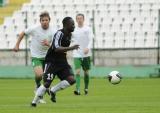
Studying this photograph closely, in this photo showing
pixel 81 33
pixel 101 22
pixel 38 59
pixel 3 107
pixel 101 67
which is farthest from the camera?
pixel 101 22

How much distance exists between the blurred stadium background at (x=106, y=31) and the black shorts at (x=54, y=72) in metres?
15.3

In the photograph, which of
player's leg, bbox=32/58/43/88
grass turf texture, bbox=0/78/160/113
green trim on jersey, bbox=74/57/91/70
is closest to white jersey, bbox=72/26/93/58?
green trim on jersey, bbox=74/57/91/70

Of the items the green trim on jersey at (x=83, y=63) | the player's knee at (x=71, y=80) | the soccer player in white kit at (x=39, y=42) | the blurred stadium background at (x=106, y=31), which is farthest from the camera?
the blurred stadium background at (x=106, y=31)

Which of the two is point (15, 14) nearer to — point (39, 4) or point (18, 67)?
point (39, 4)

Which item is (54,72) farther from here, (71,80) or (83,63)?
(83,63)

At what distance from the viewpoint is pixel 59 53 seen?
15750mm

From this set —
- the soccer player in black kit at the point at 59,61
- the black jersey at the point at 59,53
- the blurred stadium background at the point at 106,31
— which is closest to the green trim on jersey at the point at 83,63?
the soccer player in black kit at the point at 59,61

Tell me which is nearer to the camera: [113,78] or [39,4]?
[113,78]

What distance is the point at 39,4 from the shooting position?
126ft

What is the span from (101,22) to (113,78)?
18.3 m

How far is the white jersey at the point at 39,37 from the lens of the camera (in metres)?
17.6

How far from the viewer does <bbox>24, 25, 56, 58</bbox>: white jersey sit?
17.6 meters

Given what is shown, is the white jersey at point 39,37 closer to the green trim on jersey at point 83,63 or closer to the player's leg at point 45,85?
the player's leg at point 45,85

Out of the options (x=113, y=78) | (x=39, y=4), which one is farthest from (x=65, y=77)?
(x=39, y=4)
